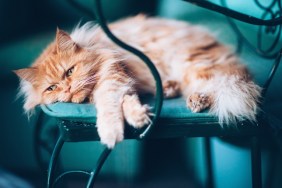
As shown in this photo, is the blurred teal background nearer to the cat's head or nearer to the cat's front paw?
the cat's head

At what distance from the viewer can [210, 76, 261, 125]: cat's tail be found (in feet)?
3.14

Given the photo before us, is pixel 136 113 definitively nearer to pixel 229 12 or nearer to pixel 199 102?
pixel 199 102

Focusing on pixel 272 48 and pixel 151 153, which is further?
pixel 151 153

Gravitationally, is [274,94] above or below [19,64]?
below

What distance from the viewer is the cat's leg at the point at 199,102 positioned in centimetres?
97

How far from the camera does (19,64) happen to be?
1.66 meters

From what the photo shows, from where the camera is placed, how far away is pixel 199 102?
980 millimetres

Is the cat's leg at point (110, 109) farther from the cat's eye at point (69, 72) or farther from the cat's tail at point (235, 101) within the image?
the cat's tail at point (235, 101)

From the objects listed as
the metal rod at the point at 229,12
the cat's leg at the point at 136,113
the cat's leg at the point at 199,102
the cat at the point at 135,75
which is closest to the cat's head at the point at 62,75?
the cat at the point at 135,75

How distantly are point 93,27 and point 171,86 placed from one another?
35 cm

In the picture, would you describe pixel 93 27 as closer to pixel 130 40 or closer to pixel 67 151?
pixel 130 40

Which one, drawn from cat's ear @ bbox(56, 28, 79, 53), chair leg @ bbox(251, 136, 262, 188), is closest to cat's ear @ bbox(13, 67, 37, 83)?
cat's ear @ bbox(56, 28, 79, 53)

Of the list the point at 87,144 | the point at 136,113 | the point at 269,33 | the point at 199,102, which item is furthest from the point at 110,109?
the point at 87,144

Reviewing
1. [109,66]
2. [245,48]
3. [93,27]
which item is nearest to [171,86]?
[109,66]
